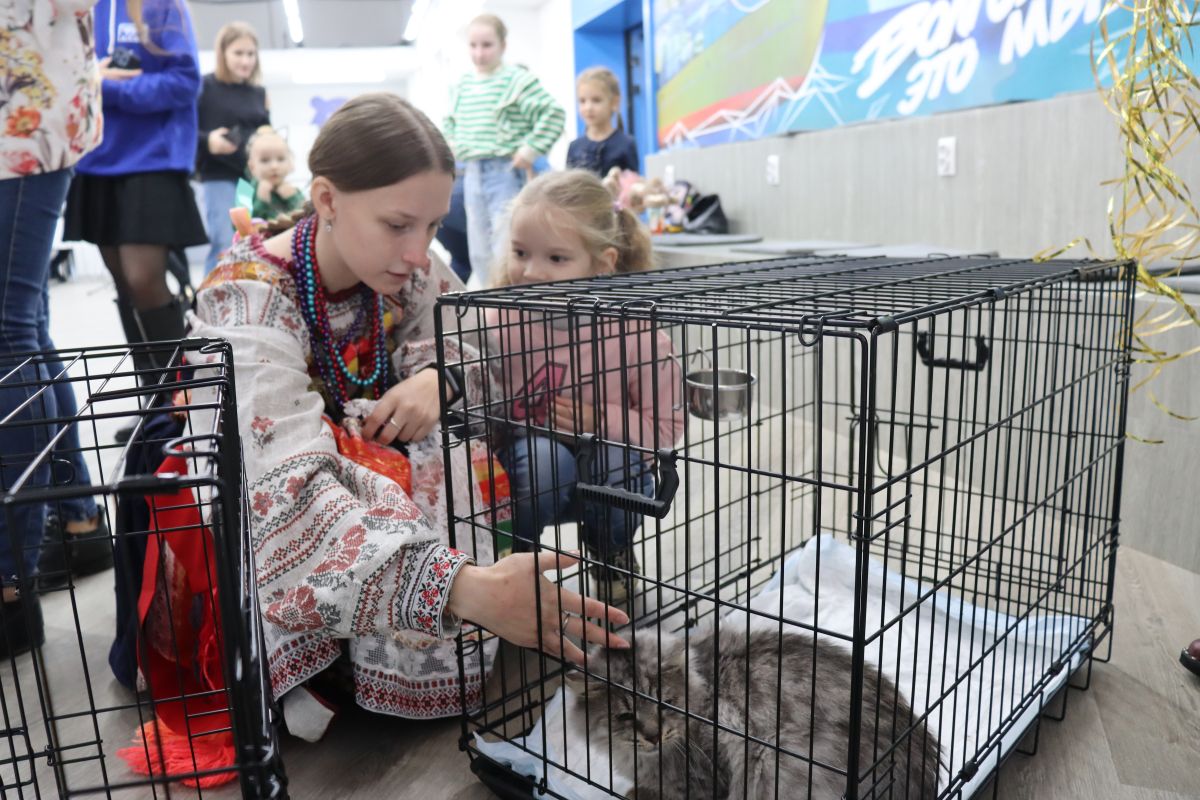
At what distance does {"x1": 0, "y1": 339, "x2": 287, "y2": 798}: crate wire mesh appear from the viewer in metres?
0.57

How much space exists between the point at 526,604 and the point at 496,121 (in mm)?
3163

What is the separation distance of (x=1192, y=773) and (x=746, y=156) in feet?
9.62

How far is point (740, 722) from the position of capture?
37.8 inches

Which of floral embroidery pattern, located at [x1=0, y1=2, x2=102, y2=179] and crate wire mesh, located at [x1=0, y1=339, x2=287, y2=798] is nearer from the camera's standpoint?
crate wire mesh, located at [x1=0, y1=339, x2=287, y2=798]

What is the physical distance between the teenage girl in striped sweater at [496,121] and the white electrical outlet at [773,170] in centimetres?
92

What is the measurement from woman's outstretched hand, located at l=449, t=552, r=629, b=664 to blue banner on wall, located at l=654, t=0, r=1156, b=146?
1399 millimetres

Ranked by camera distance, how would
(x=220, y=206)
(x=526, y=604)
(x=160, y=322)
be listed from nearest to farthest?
(x=526, y=604) < (x=160, y=322) < (x=220, y=206)

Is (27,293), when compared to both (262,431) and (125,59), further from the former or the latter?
(125,59)

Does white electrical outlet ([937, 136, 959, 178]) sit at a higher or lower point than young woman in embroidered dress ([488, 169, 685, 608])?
higher

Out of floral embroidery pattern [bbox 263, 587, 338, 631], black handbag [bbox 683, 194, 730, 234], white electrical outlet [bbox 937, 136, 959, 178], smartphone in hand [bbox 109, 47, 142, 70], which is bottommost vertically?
floral embroidery pattern [bbox 263, 587, 338, 631]

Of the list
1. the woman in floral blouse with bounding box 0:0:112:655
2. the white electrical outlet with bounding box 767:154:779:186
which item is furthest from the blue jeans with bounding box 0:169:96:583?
the white electrical outlet with bounding box 767:154:779:186

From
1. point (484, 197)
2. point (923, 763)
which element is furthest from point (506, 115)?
point (923, 763)

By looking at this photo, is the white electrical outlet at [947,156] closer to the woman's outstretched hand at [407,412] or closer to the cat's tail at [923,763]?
the woman's outstretched hand at [407,412]

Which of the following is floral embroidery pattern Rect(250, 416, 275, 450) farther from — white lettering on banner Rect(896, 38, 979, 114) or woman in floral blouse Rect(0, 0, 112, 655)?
white lettering on banner Rect(896, 38, 979, 114)
